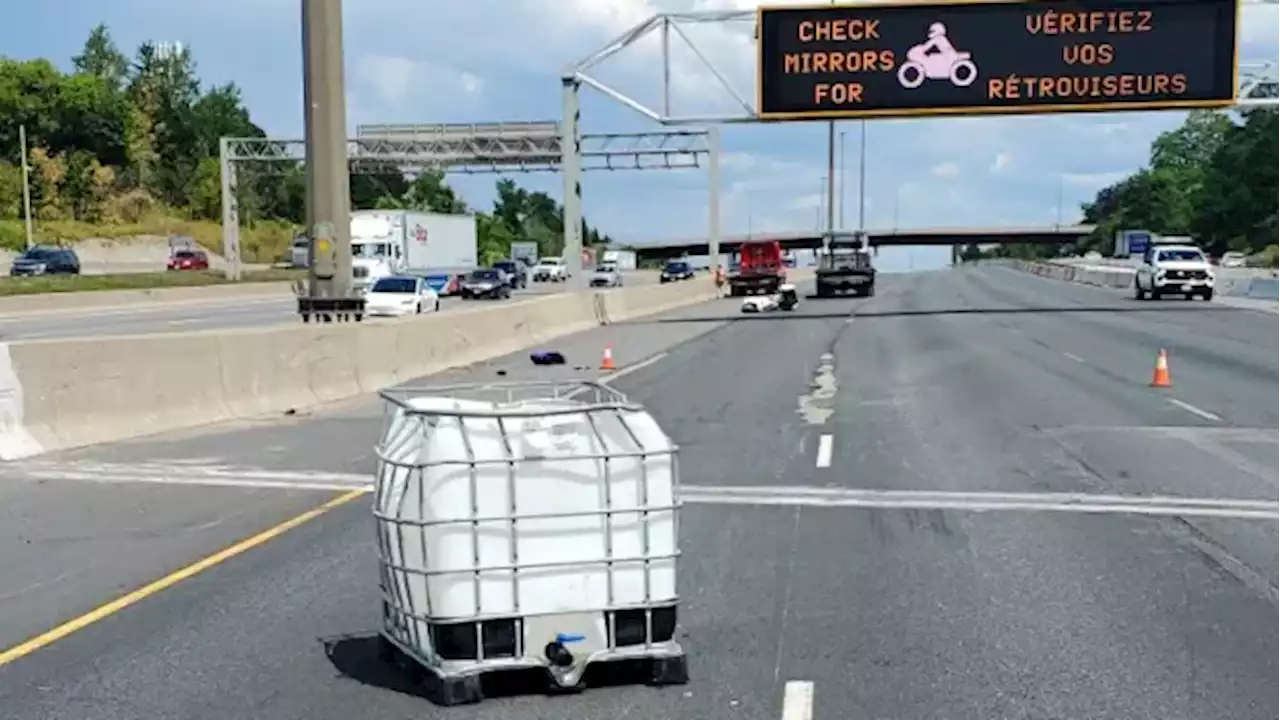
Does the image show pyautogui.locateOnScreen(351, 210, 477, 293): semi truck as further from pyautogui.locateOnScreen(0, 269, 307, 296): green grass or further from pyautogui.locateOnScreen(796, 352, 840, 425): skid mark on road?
pyautogui.locateOnScreen(796, 352, 840, 425): skid mark on road

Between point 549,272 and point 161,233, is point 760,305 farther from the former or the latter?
point 161,233

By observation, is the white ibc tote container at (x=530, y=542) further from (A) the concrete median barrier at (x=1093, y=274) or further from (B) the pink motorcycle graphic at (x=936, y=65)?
(A) the concrete median barrier at (x=1093, y=274)

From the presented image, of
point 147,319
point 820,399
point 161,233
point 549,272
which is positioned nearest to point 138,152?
point 161,233

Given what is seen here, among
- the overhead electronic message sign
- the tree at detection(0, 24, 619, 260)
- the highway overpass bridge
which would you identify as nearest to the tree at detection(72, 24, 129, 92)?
the tree at detection(0, 24, 619, 260)

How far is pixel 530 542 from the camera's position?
628 cm

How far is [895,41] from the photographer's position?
35781mm

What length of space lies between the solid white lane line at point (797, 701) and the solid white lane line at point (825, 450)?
23.6ft

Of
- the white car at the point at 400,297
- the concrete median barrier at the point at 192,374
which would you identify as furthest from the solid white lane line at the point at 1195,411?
the white car at the point at 400,297

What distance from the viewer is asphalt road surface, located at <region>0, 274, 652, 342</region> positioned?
126ft

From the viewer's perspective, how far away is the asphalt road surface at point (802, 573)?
655 centimetres

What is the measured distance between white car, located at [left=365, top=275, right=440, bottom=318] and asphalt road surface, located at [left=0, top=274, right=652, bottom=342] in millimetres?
2415

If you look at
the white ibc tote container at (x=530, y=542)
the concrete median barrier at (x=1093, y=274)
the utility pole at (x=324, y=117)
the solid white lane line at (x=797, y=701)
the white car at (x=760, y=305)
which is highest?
the utility pole at (x=324, y=117)

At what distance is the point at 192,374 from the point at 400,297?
28.2m

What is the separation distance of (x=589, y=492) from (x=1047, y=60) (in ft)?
104
